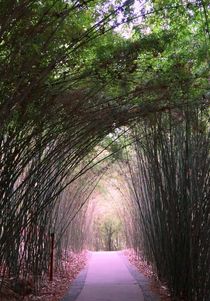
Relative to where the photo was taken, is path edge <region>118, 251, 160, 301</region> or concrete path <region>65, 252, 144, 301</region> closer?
path edge <region>118, 251, 160, 301</region>

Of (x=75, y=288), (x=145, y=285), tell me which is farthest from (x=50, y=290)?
(x=145, y=285)

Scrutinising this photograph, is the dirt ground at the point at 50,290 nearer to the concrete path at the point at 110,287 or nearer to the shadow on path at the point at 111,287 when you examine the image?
the shadow on path at the point at 111,287

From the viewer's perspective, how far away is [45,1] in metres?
3.20

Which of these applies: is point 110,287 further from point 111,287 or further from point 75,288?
point 75,288

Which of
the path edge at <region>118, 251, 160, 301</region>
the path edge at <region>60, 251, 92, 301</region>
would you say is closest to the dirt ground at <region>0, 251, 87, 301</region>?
the path edge at <region>60, 251, 92, 301</region>

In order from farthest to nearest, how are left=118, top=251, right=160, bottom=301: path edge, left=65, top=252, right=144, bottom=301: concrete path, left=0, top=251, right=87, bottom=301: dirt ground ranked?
left=65, top=252, right=144, bottom=301: concrete path → left=118, top=251, right=160, bottom=301: path edge → left=0, top=251, right=87, bottom=301: dirt ground

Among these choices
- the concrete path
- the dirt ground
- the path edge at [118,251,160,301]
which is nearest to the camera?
the dirt ground

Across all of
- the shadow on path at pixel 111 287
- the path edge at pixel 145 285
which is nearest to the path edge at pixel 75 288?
the shadow on path at pixel 111 287

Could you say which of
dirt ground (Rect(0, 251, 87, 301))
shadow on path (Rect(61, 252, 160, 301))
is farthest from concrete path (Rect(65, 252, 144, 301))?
dirt ground (Rect(0, 251, 87, 301))

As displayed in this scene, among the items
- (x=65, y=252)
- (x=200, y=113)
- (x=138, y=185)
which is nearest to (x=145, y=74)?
(x=200, y=113)

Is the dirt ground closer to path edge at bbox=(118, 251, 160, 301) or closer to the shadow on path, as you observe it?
the shadow on path

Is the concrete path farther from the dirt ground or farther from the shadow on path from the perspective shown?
the dirt ground

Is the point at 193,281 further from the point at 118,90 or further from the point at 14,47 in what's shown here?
the point at 14,47

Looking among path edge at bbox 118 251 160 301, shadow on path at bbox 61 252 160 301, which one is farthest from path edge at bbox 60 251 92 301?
path edge at bbox 118 251 160 301
